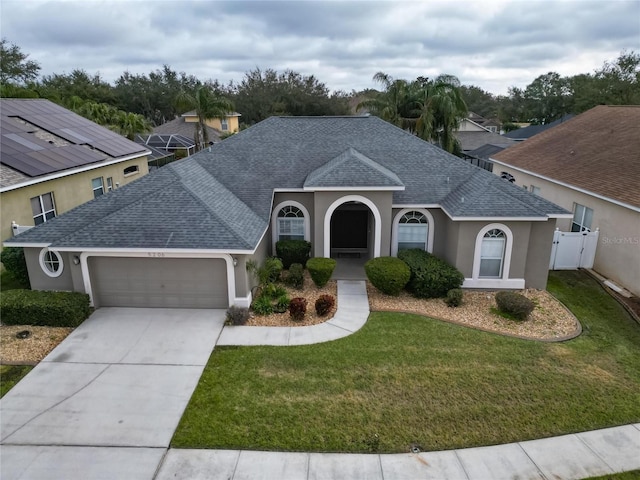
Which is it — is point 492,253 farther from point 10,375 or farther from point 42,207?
point 42,207

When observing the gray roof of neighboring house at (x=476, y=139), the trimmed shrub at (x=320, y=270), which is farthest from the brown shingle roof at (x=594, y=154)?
the gray roof of neighboring house at (x=476, y=139)

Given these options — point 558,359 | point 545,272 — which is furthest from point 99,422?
point 545,272

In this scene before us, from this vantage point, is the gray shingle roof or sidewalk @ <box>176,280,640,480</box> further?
the gray shingle roof

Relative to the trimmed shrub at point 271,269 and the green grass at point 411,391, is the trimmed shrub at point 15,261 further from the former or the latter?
the green grass at point 411,391

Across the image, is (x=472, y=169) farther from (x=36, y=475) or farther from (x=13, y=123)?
(x=13, y=123)

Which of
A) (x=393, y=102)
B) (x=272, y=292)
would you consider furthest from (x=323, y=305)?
(x=393, y=102)

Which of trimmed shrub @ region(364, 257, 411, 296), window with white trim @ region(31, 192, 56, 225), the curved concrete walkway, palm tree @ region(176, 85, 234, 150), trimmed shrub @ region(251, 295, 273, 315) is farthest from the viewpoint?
palm tree @ region(176, 85, 234, 150)

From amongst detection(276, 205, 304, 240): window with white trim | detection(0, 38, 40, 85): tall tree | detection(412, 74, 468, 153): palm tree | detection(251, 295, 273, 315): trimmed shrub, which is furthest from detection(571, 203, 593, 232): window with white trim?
detection(0, 38, 40, 85): tall tree

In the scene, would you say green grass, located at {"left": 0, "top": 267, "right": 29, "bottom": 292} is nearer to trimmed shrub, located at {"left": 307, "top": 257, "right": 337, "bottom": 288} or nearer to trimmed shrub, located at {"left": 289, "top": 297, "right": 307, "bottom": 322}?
trimmed shrub, located at {"left": 289, "top": 297, "right": 307, "bottom": 322}
